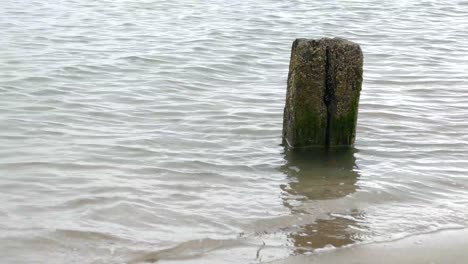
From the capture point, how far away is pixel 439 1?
22.0 metres

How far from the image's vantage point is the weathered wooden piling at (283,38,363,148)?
7.14 meters

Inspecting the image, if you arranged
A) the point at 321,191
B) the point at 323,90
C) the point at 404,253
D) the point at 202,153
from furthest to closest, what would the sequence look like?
the point at 202,153 < the point at 323,90 < the point at 321,191 < the point at 404,253

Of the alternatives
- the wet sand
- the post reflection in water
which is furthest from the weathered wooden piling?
the wet sand

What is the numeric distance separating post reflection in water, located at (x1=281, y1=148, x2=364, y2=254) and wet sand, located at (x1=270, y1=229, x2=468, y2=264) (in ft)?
0.51

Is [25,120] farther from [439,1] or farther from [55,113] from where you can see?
[439,1]

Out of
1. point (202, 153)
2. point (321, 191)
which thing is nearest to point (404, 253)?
point (321, 191)

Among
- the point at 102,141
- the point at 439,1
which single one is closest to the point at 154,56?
the point at 102,141

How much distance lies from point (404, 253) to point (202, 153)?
2.95 m

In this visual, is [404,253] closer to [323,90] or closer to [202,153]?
[323,90]

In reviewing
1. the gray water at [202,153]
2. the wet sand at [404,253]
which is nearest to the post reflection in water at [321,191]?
the gray water at [202,153]

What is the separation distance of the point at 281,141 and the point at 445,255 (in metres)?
3.19

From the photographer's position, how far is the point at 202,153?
776 cm

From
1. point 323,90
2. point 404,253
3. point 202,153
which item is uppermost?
point 323,90

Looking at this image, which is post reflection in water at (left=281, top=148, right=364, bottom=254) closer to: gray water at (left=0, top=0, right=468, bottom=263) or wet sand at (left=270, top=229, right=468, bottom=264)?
gray water at (left=0, top=0, right=468, bottom=263)
